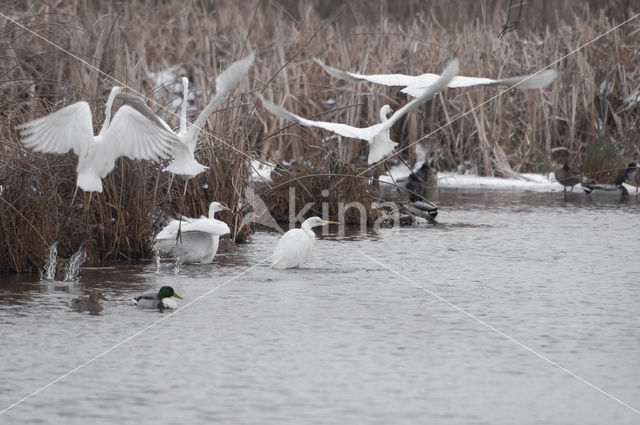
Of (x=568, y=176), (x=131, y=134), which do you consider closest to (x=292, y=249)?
(x=131, y=134)

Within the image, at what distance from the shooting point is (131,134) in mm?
8156

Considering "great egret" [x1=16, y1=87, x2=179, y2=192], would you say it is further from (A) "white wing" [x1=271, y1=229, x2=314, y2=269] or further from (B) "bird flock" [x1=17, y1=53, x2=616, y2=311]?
(A) "white wing" [x1=271, y1=229, x2=314, y2=269]

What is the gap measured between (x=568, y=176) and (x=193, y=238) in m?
8.64

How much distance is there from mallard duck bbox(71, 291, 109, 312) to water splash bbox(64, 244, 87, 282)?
3.36 feet

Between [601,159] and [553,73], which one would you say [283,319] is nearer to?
[553,73]

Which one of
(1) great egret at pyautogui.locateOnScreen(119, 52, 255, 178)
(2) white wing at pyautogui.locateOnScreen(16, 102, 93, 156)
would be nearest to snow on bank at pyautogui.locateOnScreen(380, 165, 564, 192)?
(1) great egret at pyautogui.locateOnScreen(119, 52, 255, 178)

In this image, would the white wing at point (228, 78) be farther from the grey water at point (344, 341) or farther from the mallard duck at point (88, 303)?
the mallard duck at point (88, 303)

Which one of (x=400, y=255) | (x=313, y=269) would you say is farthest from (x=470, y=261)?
(x=313, y=269)

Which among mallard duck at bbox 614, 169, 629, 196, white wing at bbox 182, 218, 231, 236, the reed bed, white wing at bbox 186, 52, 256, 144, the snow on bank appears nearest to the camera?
white wing at bbox 186, 52, 256, 144

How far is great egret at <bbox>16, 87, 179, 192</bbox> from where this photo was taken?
26.0 feet

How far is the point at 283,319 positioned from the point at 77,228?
2.52 meters

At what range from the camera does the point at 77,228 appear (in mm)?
9102

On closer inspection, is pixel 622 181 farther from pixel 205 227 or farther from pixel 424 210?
pixel 205 227

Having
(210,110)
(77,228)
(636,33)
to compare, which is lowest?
(77,228)
